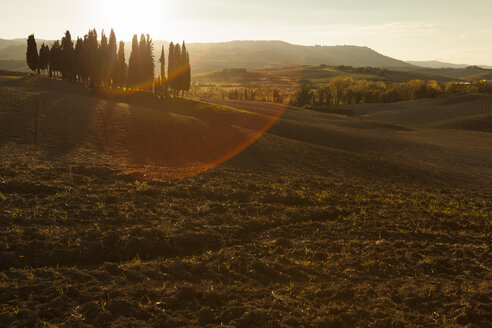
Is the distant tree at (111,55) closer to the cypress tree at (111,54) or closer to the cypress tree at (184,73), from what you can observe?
the cypress tree at (111,54)

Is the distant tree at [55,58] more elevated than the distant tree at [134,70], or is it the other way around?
the distant tree at [55,58]

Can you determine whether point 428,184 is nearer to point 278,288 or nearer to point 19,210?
point 278,288

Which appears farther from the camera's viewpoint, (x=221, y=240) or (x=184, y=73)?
(x=184, y=73)

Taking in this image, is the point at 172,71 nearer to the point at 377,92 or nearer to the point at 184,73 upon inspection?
the point at 184,73

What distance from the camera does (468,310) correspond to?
9.17 meters

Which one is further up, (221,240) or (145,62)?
(145,62)

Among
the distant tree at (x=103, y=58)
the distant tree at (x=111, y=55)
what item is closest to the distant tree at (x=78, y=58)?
the distant tree at (x=103, y=58)

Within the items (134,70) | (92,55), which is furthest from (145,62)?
(92,55)

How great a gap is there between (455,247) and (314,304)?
8232mm

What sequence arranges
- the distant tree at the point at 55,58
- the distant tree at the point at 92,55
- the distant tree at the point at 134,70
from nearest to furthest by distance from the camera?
the distant tree at the point at 134,70
the distant tree at the point at 92,55
the distant tree at the point at 55,58

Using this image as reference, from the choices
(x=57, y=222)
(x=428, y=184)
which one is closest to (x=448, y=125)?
(x=428, y=184)

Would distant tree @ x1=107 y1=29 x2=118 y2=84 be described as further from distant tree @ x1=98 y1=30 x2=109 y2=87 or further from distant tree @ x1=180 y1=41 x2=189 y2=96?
distant tree @ x1=180 y1=41 x2=189 y2=96

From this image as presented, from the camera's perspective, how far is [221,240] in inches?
520

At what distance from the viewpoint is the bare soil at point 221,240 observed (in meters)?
8.90
